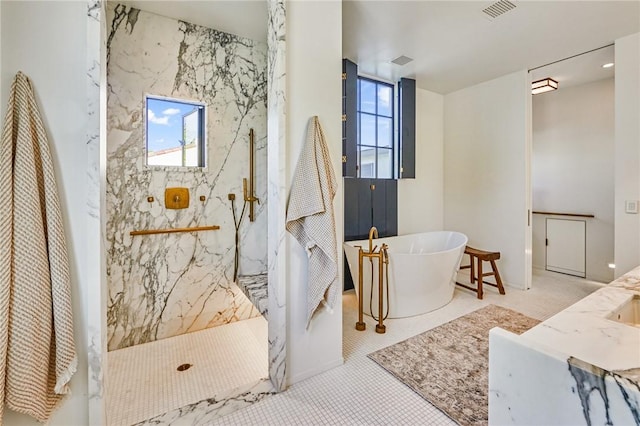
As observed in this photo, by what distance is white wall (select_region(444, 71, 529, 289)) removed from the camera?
3621mm

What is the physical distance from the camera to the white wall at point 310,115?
188 centimetres

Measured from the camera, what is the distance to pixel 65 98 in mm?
1262

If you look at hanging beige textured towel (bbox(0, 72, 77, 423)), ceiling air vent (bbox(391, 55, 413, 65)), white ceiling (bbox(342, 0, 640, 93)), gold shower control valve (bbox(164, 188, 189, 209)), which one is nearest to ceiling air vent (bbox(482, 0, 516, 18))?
white ceiling (bbox(342, 0, 640, 93))

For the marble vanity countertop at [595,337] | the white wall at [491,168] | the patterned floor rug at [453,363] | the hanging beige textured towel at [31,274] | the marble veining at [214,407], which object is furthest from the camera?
the white wall at [491,168]

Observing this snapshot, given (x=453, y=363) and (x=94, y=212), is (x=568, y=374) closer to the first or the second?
(x=453, y=363)

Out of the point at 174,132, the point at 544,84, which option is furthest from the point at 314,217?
the point at 544,84

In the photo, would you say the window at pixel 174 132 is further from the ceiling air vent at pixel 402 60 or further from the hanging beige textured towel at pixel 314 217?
the ceiling air vent at pixel 402 60

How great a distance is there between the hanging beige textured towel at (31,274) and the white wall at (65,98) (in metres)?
0.06

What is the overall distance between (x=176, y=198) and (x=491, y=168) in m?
3.82

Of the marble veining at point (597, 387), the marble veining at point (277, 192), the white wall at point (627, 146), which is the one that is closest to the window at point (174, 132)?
the marble veining at point (277, 192)

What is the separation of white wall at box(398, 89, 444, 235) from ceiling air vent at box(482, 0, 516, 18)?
5.74 feet

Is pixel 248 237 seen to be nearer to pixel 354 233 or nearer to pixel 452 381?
pixel 354 233

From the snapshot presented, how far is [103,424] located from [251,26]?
2.89m

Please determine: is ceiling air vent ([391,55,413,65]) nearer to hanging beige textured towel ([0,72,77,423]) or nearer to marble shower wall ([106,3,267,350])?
marble shower wall ([106,3,267,350])
